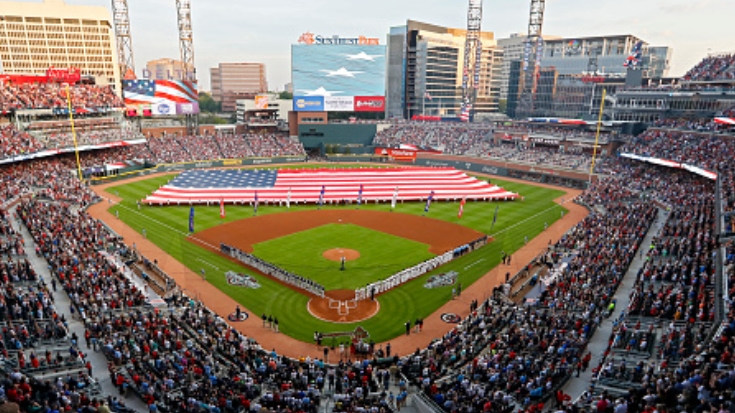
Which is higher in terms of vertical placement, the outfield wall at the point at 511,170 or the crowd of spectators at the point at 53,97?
→ the crowd of spectators at the point at 53,97

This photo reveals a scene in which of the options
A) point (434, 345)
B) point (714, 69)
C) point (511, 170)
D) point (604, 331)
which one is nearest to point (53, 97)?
point (434, 345)

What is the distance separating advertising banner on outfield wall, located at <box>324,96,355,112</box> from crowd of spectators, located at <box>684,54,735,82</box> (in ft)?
175

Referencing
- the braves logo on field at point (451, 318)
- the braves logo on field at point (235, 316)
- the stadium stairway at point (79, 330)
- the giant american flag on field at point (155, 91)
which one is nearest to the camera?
the stadium stairway at point (79, 330)

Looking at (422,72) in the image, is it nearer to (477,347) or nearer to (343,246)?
(343,246)

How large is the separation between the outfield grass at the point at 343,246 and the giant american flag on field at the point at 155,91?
175ft

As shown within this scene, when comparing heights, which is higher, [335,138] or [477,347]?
[335,138]

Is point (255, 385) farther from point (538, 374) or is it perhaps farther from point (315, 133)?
point (315, 133)

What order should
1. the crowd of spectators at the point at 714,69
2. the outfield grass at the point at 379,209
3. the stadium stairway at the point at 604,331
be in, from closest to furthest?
the stadium stairway at the point at 604,331 → the outfield grass at the point at 379,209 → the crowd of spectators at the point at 714,69

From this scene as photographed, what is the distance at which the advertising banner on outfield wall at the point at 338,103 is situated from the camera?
279 ft

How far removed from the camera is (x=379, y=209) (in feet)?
159

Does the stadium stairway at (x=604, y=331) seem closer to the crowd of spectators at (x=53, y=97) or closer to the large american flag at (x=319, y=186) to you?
the large american flag at (x=319, y=186)

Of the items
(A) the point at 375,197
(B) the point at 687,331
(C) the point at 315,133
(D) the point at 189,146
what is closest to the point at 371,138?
(C) the point at 315,133

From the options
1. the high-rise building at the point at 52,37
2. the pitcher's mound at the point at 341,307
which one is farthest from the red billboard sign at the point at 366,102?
the pitcher's mound at the point at 341,307

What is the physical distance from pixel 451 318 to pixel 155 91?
72.0 metres
